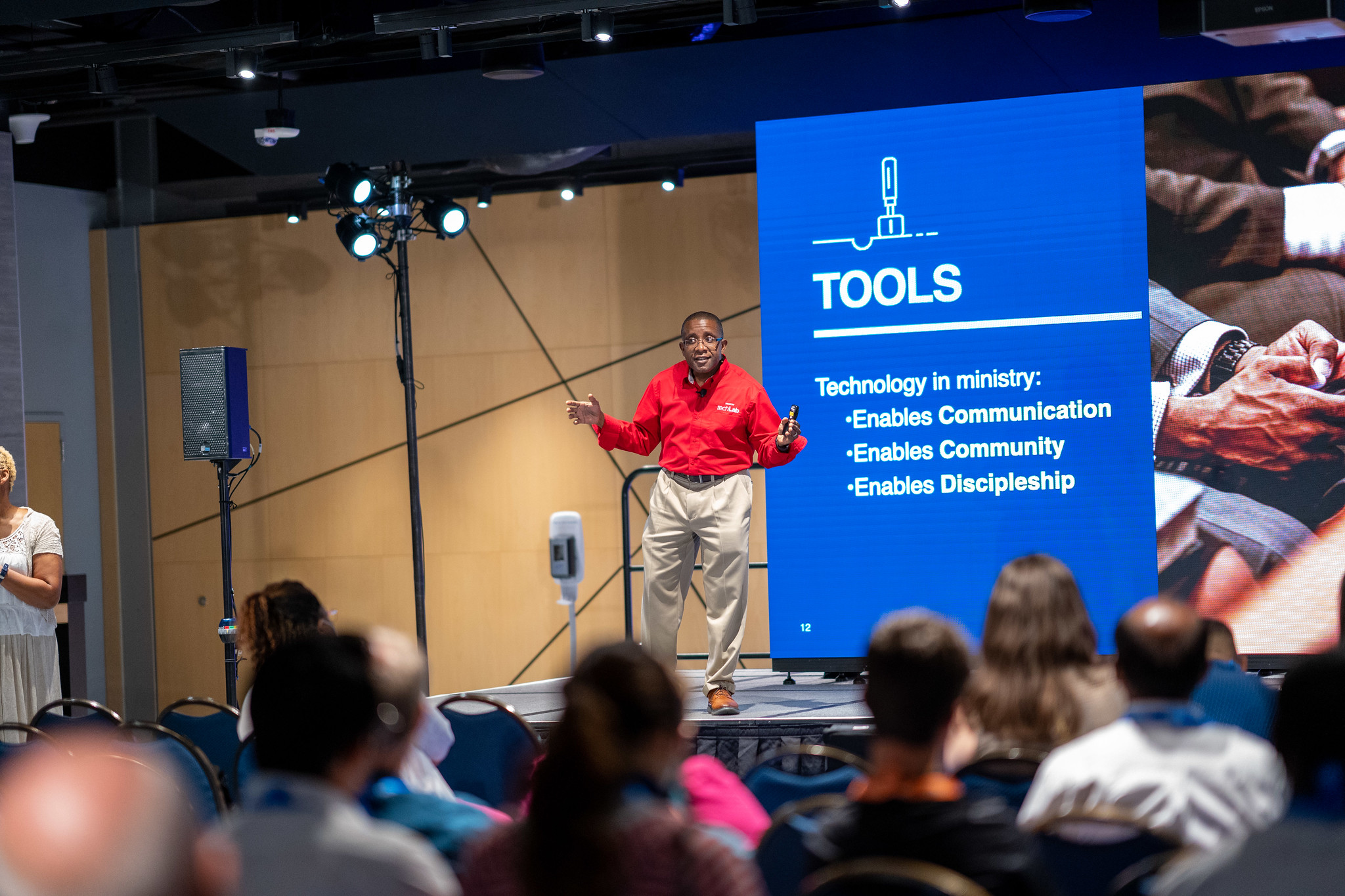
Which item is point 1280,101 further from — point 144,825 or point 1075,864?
point 144,825

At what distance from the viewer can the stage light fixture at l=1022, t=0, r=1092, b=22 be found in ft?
16.9

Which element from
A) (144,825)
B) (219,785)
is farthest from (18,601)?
(144,825)

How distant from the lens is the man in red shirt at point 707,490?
16.4 ft

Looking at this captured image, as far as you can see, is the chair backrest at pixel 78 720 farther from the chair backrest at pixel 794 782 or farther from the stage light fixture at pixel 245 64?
the stage light fixture at pixel 245 64

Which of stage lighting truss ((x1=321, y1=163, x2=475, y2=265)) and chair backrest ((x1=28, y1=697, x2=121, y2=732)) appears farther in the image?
stage lighting truss ((x1=321, y1=163, x2=475, y2=265))

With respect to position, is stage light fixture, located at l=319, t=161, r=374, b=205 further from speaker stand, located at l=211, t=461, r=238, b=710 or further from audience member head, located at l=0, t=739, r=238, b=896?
audience member head, located at l=0, t=739, r=238, b=896

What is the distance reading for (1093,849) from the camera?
1.76m

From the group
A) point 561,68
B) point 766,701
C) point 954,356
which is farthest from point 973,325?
point 561,68

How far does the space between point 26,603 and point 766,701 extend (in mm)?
2820

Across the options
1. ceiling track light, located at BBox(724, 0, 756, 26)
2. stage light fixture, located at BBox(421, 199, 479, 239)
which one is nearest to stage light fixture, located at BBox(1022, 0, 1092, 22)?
ceiling track light, located at BBox(724, 0, 756, 26)

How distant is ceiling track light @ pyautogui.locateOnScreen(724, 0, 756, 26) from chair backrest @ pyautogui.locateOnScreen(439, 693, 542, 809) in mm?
3583

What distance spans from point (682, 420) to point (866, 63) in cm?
269

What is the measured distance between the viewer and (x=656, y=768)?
163 cm

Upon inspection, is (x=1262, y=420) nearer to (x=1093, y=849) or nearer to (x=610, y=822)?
(x=1093, y=849)
